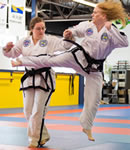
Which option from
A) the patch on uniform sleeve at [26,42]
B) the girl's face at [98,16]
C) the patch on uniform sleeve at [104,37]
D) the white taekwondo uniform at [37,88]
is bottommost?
the white taekwondo uniform at [37,88]

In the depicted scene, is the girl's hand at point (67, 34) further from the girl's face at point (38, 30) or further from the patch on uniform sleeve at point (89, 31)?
Answer: the girl's face at point (38, 30)

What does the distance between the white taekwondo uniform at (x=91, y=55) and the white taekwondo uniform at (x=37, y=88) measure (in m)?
0.30

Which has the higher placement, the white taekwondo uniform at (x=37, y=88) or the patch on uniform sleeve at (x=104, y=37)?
the patch on uniform sleeve at (x=104, y=37)

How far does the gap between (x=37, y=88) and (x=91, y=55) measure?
0.89m

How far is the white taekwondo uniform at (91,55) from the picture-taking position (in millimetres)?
3865

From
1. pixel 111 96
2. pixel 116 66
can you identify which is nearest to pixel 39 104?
pixel 111 96

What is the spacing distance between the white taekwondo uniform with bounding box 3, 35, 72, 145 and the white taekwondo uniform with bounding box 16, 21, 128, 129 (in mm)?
303

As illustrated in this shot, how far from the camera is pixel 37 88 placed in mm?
4375

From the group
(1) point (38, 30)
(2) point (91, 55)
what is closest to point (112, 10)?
(2) point (91, 55)

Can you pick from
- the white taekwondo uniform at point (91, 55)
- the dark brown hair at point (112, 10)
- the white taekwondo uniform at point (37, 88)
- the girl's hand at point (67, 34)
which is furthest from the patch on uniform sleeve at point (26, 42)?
the dark brown hair at point (112, 10)

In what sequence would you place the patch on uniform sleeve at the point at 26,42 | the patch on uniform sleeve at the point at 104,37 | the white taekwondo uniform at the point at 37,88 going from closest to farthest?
the patch on uniform sleeve at the point at 104,37 < the white taekwondo uniform at the point at 37,88 < the patch on uniform sleeve at the point at 26,42

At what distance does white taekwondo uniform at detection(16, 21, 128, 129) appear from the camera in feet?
12.7

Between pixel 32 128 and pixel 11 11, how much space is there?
21.2 ft

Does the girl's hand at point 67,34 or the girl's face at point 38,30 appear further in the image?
the girl's face at point 38,30
